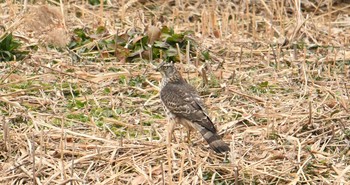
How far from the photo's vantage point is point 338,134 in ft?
27.5

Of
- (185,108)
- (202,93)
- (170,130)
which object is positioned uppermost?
(185,108)

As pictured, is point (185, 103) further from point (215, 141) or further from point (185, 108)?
point (215, 141)

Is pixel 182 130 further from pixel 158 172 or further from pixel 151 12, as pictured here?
pixel 151 12

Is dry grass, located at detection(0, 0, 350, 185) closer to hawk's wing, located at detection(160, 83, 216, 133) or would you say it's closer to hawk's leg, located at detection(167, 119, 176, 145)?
hawk's leg, located at detection(167, 119, 176, 145)

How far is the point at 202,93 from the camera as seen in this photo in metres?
9.76

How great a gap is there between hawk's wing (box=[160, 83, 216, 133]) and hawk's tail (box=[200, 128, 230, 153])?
0.04 metres

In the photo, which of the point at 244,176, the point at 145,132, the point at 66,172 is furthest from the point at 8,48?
the point at 244,176

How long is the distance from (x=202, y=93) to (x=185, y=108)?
1.39 metres

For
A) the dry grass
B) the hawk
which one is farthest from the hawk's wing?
the dry grass

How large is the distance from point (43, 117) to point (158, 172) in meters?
1.77

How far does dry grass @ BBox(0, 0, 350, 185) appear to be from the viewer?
768cm

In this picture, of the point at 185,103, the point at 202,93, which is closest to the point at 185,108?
the point at 185,103

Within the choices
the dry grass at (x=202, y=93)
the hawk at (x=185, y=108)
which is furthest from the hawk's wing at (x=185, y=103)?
the dry grass at (x=202, y=93)

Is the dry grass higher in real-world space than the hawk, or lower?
lower
